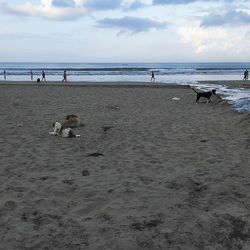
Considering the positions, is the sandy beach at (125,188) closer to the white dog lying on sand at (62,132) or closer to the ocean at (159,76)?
the white dog lying on sand at (62,132)

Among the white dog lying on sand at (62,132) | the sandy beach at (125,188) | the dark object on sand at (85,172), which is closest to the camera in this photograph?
the sandy beach at (125,188)

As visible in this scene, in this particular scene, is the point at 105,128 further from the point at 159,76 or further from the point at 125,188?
the point at 159,76

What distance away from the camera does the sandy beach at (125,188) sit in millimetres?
4457

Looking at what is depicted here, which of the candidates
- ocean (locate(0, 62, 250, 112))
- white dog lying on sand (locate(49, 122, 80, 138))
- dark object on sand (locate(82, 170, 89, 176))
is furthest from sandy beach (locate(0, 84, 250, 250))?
ocean (locate(0, 62, 250, 112))

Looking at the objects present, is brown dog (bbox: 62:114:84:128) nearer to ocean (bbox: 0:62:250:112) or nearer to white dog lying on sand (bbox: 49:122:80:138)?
white dog lying on sand (bbox: 49:122:80:138)

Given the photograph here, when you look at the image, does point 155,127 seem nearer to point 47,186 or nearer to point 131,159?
point 131,159

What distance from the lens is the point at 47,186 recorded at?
615cm

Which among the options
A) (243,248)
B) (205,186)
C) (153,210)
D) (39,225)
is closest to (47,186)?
(39,225)

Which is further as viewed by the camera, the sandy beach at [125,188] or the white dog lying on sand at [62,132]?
the white dog lying on sand at [62,132]

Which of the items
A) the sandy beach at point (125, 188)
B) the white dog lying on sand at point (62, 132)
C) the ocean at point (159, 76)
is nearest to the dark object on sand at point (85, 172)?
the sandy beach at point (125, 188)

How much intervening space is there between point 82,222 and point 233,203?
6.97 feet

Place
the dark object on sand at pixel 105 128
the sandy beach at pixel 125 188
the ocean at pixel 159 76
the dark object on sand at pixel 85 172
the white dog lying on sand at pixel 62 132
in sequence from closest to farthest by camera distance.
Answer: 1. the sandy beach at pixel 125 188
2. the dark object on sand at pixel 85 172
3. the white dog lying on sand at pixel 62 132
4. the dark object on sand at pixel 105 128
5. the ocean at pixel 159 76

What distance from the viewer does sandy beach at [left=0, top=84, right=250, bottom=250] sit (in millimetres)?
4457

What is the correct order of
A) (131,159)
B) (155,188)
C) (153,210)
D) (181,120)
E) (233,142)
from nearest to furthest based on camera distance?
(153,210) → (155,188) → (131,159) → (233,142) → (181,120)
